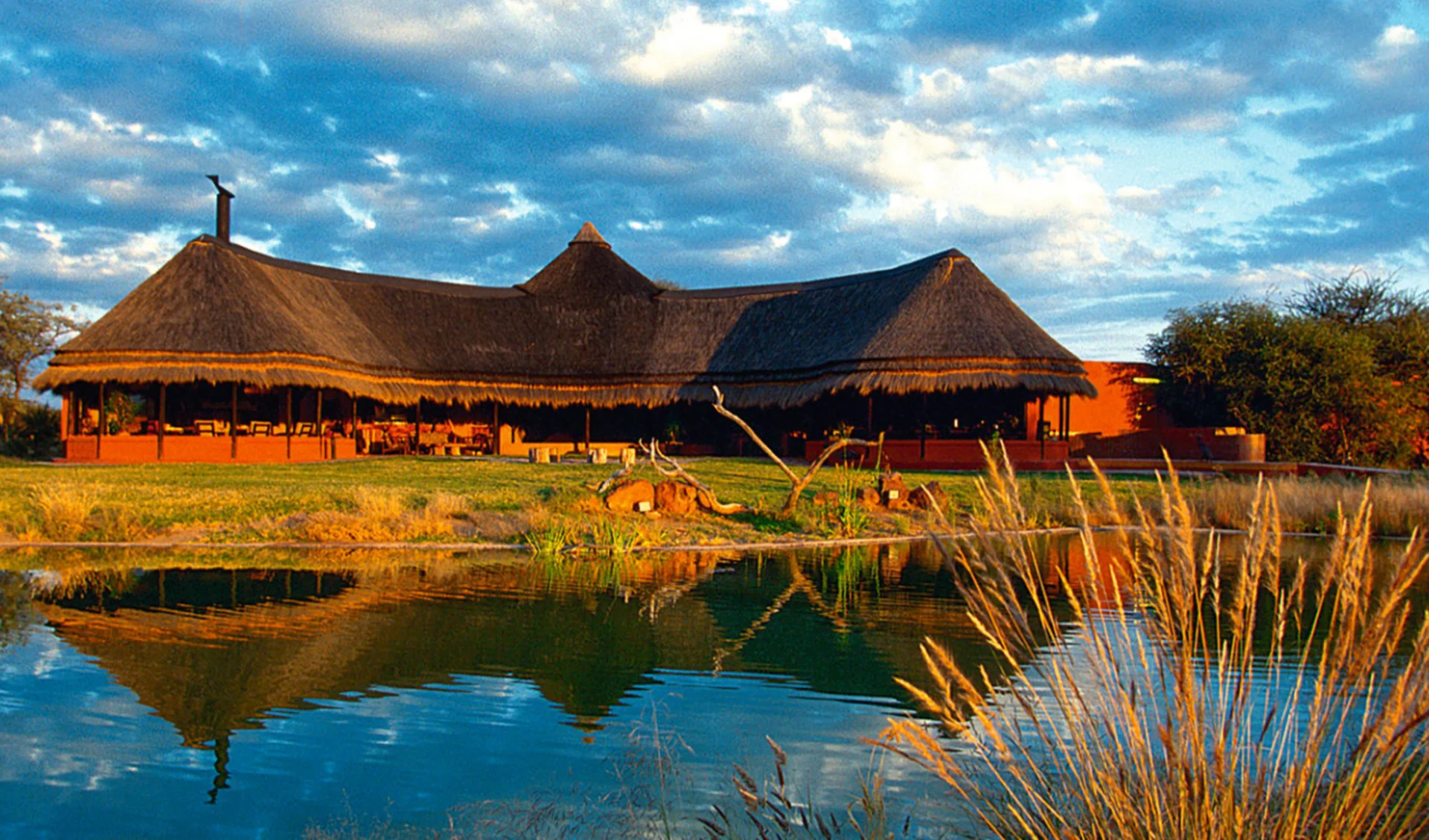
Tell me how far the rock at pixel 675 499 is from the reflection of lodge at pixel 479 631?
364cm

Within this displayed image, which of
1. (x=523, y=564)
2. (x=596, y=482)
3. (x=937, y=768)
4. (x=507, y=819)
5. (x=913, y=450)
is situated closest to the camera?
(x=937, y=768)

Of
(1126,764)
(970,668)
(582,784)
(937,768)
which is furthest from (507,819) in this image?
(970,668)

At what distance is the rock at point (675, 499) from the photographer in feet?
50.3

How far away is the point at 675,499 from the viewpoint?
50.6 ft

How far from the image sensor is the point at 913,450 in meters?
25.8

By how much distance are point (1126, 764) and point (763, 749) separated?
2.41m

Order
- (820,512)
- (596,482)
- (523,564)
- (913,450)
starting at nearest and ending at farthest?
(523,564) → (820,512) → (596,482) → (913,450)

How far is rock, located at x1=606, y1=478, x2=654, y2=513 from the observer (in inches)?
592

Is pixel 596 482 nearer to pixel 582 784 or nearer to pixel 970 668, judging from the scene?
pixel 970 668

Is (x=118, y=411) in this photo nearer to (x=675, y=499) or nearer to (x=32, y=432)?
(x=32, y=432)

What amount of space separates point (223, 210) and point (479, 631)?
27.3 m

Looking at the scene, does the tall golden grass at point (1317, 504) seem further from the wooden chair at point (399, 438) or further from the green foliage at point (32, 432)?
the green foliage at point (32, 432)

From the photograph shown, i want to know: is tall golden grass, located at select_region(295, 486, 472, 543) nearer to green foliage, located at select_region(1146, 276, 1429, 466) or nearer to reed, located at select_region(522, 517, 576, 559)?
reed, located at select_region(522, 517, 576, 559)

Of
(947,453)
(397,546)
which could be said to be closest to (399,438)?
(947,453)
